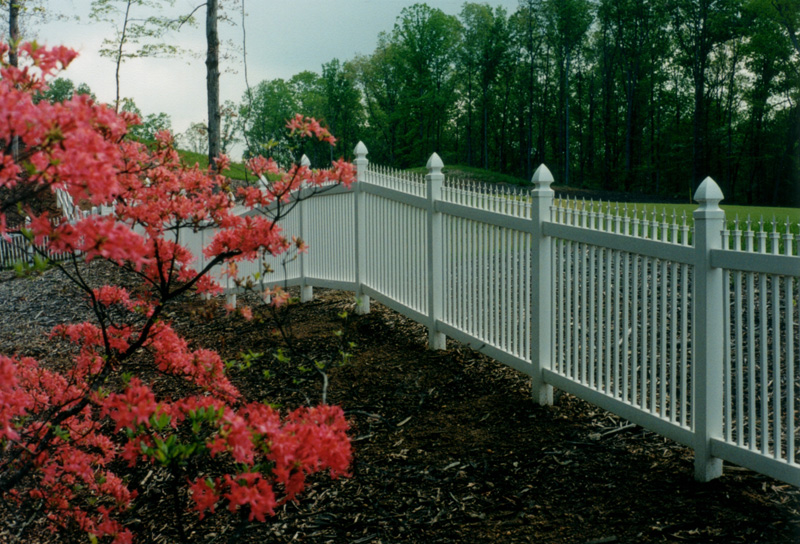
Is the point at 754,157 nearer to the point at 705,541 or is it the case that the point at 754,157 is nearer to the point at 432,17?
the point at 432,17

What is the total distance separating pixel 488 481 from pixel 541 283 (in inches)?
62.1

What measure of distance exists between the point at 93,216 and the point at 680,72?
40.5 metres

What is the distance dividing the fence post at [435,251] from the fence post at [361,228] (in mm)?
1494

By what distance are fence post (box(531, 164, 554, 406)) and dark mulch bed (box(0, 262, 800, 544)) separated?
34 cm

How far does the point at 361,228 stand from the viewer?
315 inches

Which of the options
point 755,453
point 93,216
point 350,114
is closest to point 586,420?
point 755,453

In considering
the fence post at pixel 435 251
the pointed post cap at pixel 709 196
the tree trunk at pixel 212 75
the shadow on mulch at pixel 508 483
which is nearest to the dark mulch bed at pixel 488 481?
the shadow on mulch at pixel 508 483

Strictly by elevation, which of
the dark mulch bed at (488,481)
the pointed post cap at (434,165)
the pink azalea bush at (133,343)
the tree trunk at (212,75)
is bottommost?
the dark mulch bed at (488,481)

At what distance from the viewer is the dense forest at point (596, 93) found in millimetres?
31531

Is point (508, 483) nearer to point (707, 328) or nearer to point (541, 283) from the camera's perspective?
point (707, 328)

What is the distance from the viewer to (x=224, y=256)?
3688 millimetres

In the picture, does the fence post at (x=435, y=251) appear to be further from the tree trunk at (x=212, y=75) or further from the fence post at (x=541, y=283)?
the tree trunk at (x=212, y=75)

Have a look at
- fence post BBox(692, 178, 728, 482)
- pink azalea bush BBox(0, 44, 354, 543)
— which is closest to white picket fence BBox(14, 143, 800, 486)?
fence post BBox(692, 178, 728, 482)

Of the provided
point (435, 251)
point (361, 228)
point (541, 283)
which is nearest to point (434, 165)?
point (435, 251)
